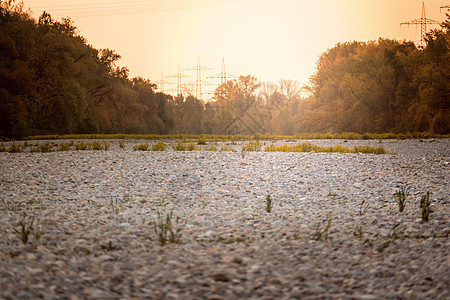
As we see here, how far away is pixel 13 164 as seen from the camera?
46.3 ft

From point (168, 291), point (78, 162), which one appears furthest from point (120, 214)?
point (78, 162)

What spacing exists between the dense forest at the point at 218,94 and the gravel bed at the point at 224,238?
75.9 ft

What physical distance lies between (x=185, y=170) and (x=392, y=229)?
788 cm

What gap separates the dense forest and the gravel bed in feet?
75.9

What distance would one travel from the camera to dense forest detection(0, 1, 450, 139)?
1243 inches

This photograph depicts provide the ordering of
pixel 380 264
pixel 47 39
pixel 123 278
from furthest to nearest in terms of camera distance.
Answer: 1. pixel 47 39
2. pixel 380 264
3. pixel 123 278

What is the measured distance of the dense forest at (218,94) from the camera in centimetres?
3158

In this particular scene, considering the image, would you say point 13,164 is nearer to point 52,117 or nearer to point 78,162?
point 78,162

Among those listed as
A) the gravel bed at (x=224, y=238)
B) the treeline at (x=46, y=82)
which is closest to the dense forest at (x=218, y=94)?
the treeline at (x=46, y=82)

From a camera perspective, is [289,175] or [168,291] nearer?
[168,291]

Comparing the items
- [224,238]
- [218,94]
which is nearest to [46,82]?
[224,238]

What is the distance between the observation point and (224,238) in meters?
5.81

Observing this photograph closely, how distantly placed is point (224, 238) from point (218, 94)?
7767cm

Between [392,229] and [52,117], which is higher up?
[52,117]
